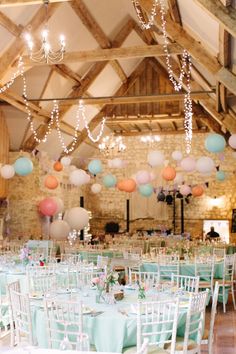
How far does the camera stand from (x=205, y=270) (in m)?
8.32

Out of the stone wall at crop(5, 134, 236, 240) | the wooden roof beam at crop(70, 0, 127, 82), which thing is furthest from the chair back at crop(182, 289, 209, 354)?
the stone wall at crop(5, 134, 236, 240)

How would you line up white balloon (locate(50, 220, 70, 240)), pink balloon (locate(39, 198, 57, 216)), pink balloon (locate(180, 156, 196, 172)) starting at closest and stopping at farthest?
1. pink balloon (locate(180, 156, 196, 172))
2. pink balloon (locate(39, 198, 57, 216))
3. white balloon (locate(50, 220, 70, 240))

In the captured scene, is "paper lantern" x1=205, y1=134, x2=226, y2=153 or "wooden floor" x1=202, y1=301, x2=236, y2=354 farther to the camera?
"paper lantern" x1=205, y1=134, x2=226, y2=153

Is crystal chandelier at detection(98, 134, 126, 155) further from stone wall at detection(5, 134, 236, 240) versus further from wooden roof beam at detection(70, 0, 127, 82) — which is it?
wooden roof beam at detection(70, 0, 127, 82)

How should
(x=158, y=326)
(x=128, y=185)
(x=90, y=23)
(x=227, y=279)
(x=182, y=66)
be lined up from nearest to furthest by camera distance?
(x=158, y=326), (x=227, y=279), (x=90, y=23), (x=182, y=66), (x=128, y=185)

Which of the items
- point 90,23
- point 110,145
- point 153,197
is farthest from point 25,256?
point 153,197

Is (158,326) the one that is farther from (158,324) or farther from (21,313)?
(21,313)

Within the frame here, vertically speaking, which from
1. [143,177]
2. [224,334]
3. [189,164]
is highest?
[189,164]

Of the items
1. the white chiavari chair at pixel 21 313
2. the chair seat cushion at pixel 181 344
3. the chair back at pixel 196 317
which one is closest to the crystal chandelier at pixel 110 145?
the white chiavari chair at pixel 21 313

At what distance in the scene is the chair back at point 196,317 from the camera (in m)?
4.38

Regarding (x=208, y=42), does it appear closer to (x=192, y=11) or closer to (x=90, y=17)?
(x=192, y=11)

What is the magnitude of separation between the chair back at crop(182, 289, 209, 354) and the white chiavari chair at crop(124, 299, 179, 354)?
0.47 ft

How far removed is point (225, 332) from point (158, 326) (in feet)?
8.92

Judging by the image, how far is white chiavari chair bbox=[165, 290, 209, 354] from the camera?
14.4 feet
